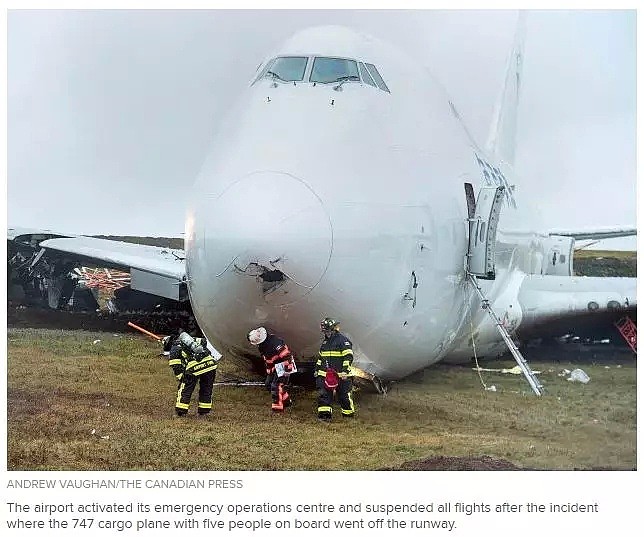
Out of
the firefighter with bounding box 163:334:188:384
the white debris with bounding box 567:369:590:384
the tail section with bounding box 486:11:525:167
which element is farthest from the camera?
the tail section with bounding box 486:11:525:167

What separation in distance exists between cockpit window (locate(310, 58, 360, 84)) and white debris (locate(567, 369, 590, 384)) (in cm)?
459

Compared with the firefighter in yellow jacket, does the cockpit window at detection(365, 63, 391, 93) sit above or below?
above

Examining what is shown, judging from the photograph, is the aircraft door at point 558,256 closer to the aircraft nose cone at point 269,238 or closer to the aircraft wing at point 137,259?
the aircraft wing at point 137,259

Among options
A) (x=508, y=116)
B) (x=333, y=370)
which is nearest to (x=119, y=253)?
(x=333, y=370)

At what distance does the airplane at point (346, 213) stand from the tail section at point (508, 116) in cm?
424

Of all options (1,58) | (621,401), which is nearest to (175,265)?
(1,58)

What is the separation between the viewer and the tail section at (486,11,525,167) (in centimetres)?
1318

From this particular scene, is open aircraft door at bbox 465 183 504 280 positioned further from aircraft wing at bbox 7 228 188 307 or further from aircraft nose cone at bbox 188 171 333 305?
aircraft wing at bbox 7 228 188 307

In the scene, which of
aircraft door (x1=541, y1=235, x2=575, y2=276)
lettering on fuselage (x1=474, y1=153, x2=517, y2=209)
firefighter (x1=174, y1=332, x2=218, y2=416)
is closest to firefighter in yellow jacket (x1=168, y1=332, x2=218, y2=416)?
firefighter (x1=174, y1=332, x2=218, y2=416)

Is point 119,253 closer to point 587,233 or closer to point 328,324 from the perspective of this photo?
point 328,324

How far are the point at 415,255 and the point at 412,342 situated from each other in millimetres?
901

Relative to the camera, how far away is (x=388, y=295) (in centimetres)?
689

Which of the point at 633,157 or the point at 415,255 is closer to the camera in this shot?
the point at 415,255
